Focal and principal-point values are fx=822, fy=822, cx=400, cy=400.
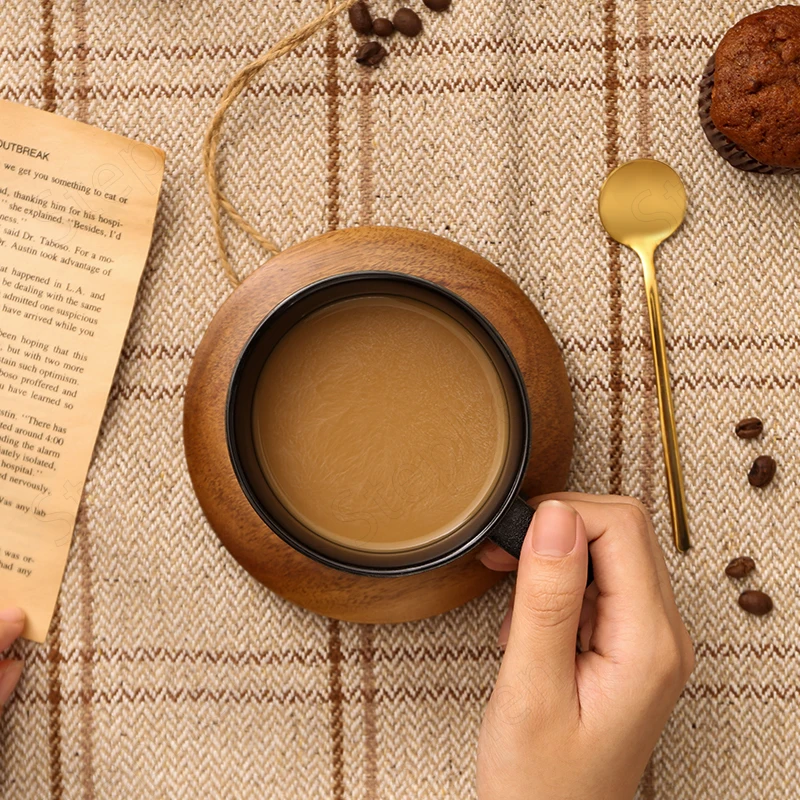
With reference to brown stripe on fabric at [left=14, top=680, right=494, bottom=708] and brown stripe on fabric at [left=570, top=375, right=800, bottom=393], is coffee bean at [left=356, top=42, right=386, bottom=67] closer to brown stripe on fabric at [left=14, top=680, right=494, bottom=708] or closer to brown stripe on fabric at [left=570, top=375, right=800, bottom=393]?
brown stripe on fabric at [left=570, top=375, right=800, bottom=393]

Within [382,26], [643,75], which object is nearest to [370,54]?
[382,26]

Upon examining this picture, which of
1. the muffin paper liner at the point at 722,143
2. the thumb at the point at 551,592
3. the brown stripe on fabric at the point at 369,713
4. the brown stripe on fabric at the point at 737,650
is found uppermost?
the muffin paper liner at the point at 722,143

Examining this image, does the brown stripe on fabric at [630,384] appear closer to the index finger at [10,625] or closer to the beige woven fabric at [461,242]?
the beige woven fabric at [461,242]

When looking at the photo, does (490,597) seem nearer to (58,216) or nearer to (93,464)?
(93,464)

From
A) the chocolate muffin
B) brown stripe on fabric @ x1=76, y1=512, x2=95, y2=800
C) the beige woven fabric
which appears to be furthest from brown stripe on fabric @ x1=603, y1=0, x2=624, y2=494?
brown stripe on fabric @ x1=76, y1=512, x2=95, y2=800

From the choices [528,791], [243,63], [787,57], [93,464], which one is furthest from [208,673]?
[787,57]

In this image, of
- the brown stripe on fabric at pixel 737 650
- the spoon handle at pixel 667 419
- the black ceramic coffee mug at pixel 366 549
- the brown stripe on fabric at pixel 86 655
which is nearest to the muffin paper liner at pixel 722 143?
the spoon handle at pixel 667 419
